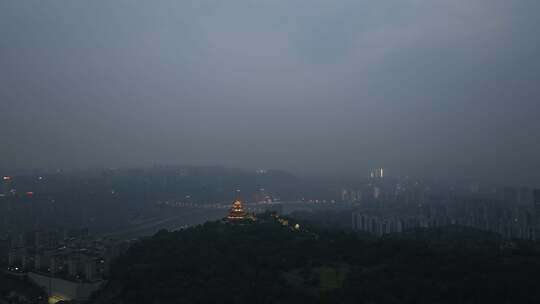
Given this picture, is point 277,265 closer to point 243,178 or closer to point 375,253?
point 375,253

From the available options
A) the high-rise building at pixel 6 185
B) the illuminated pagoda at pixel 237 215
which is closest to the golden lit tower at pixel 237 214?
the illuminated pagoda at pixel 237 215

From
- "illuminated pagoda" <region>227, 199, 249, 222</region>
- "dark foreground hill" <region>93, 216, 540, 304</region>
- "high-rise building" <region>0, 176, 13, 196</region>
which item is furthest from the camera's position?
"high-rise building" <region>0, 176, 13, 196</region>

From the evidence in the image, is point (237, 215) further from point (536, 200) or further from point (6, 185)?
point (536, 200)

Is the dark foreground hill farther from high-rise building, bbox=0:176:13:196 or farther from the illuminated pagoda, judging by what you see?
high-rise building, bbox=0:176:13:196

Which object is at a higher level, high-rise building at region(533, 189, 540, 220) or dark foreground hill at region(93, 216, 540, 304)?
high-rise building at region(533, 189, 540, 220)

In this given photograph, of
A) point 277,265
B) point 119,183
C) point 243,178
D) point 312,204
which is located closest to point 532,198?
point 312,204

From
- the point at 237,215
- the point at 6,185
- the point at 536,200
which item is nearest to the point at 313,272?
the point at 237,215

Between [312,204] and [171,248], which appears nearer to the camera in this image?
[171,248]

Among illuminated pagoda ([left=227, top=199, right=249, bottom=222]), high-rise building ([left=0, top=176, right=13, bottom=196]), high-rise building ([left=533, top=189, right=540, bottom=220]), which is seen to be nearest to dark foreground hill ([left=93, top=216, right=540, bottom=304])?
illuminated pagoda ([left=227, top=199, right=249, bottom=222])
